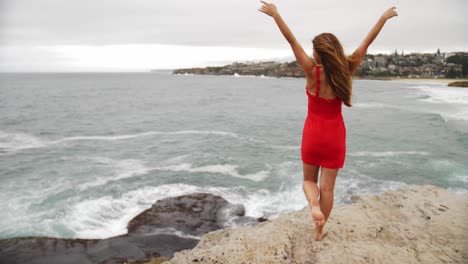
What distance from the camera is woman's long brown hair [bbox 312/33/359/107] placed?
10.9 ft

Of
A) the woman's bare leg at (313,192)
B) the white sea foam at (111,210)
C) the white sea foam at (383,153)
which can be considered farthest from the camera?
the white sea foam at (383,153)

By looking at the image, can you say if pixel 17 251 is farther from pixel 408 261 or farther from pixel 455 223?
pixel 455 223

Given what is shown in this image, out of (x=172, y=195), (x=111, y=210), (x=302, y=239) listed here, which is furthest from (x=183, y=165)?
(x=302, y=239)

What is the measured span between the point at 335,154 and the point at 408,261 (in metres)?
2.04

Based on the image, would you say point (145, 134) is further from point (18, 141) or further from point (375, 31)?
point (375, 31)

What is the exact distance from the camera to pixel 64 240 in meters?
10.3

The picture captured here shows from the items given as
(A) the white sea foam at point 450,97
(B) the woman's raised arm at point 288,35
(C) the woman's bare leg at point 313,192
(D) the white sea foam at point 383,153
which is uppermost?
(B) the woman's raised arm at point 288,35

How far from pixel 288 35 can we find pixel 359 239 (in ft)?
11.8

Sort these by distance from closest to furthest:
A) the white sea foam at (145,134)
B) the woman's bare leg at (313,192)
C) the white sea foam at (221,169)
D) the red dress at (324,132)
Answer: the red dress at (324,132) < the woman's bare leg at (313,192) < the white sea foam at (221,169) < the white sea foam at (145,134)

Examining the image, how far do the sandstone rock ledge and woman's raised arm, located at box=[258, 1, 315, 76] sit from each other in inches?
105

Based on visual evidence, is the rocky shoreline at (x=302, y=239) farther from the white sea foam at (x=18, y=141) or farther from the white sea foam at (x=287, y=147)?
the white sea foam at (x=18, y=141)

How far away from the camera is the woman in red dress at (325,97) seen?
10.9ft

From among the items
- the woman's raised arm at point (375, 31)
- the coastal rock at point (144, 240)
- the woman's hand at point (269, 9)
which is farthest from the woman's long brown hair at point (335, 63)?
the coastal rock at point (144, 240)

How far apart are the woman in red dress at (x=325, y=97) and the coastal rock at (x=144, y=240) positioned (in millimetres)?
6741
